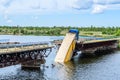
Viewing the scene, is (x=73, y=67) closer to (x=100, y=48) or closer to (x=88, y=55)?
(x=88, y=55)

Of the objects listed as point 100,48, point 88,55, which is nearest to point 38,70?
point 88,55

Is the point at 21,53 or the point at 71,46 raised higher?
the point at 21,53

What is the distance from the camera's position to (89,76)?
276 feet

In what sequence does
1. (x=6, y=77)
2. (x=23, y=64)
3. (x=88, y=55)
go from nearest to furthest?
(x=6, y=77)
(x=23, y=64)
(x=88, y=55)

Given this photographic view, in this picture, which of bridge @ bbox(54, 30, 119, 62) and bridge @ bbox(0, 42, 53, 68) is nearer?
bridge @ bbox(0, 42, 53, 68)

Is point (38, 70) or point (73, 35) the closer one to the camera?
point (38, 70)

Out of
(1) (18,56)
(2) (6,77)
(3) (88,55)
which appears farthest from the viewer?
(3) (88,55)

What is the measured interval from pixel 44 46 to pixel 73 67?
11.3 metres

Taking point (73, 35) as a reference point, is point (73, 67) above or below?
below

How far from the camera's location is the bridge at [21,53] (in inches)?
2982

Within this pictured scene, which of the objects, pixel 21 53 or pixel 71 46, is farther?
pixel 71 46

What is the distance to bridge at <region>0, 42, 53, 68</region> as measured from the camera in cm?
7575

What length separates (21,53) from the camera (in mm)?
83688

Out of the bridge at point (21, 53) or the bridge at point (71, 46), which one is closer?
the bridge at point (21, 53)
